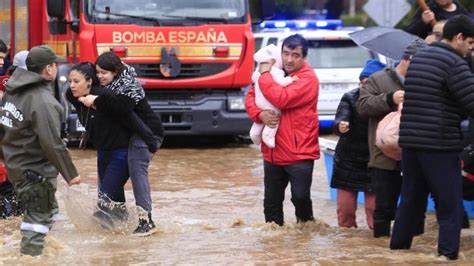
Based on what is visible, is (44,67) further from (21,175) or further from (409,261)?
(409,261)

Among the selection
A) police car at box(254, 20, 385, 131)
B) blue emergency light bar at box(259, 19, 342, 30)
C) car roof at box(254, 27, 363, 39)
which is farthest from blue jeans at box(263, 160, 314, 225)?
blue emergency light bar at box(259, 19, 342, 30)

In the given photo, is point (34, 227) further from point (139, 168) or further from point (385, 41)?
point (385, 41)

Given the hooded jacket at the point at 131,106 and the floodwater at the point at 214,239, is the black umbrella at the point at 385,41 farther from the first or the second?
the hooded jacket at the point at 131,106

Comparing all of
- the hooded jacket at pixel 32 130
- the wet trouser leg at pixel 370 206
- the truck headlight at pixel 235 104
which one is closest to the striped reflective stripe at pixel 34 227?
the hooded jacket at pixel 32 130

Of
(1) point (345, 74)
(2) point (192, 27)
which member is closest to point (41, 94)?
(2) point (192, 27)

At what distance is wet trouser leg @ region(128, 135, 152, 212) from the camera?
31.2 ft

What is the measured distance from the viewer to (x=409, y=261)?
8.32m

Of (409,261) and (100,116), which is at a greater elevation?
(100,116)

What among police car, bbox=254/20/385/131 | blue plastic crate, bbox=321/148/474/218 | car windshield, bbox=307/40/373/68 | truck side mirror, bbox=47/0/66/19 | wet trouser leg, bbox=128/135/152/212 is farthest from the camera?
car windshield, bbox=307/40/373/68

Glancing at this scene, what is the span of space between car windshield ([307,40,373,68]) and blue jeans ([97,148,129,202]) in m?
10.2

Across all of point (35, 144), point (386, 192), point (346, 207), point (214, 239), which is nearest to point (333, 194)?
point (346, 207)

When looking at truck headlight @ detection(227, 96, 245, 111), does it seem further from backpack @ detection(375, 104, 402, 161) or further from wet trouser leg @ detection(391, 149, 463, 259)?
wet trouser leg @ detection(391, 149, 463, 259)

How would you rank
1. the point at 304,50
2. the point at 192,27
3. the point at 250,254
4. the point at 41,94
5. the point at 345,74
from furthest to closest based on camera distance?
the point at 345,74
the point at 192,27
the point at 304,50
the point at 250,254
the point at 41,94

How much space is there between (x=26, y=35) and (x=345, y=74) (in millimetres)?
5312
